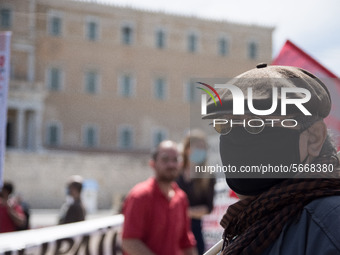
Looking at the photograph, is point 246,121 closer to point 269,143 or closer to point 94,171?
point 269,143

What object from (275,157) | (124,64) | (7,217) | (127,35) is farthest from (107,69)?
(275,157)

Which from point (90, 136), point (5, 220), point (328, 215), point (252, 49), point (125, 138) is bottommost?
point (5, 220)

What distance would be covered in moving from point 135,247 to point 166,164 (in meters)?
0.69

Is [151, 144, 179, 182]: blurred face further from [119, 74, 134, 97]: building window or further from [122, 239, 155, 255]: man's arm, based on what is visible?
[119, 74, 134, 97]: building window

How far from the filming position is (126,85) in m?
36.7

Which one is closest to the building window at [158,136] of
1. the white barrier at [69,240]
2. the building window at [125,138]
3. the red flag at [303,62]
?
the building window at [125,138]

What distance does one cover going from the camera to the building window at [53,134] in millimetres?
34062

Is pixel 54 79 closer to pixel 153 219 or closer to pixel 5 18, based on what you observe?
pixel 5 18

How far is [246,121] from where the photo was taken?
4.58ft

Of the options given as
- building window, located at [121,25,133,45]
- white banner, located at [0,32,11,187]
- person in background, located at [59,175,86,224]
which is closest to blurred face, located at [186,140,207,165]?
white banner, located at [0,32,11,187]

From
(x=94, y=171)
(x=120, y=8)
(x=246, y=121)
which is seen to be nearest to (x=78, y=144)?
(x=94, y=171)

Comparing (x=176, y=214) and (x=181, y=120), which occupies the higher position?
(x=181, y=120)

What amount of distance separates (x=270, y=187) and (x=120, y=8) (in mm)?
36507

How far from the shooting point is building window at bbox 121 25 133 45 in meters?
36.4
